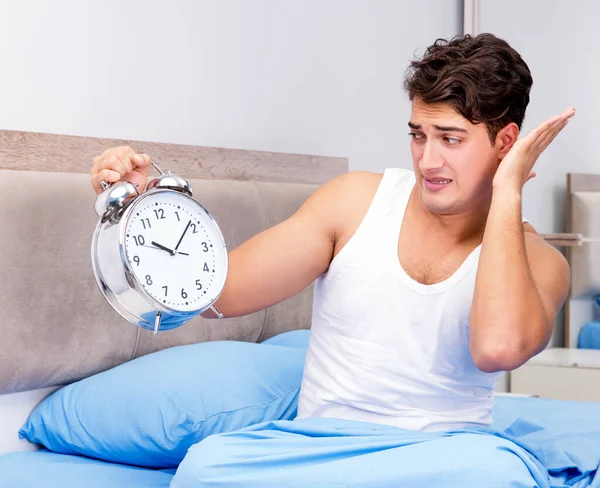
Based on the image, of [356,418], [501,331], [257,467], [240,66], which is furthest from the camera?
[240,66]

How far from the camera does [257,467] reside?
1.29 meters

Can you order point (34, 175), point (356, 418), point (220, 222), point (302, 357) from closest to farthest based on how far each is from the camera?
point (356, 418) → point (34, 175) → point (302, 357) → point (220, 222)

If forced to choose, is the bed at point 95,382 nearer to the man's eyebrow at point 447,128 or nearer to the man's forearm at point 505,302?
the man's forearm at point 505,302

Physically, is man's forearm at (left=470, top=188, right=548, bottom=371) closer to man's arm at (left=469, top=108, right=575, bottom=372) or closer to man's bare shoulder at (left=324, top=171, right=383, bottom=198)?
man's arm at (left=469, top=108, right=575, bottom=372)

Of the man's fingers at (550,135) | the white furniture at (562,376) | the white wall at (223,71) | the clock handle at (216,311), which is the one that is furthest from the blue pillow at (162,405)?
the white furniture at (562,376)

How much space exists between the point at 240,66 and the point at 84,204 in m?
0.80

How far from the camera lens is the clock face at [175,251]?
1.25m

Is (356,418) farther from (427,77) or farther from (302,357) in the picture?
(427,77)

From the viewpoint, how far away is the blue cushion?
2.19m

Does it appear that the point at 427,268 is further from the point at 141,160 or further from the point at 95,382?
the point at 95,382

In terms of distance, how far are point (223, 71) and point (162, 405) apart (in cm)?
105

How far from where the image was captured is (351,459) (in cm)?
128

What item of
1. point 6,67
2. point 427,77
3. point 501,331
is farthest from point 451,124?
point 6,67

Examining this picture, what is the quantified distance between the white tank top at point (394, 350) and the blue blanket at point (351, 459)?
15cm
